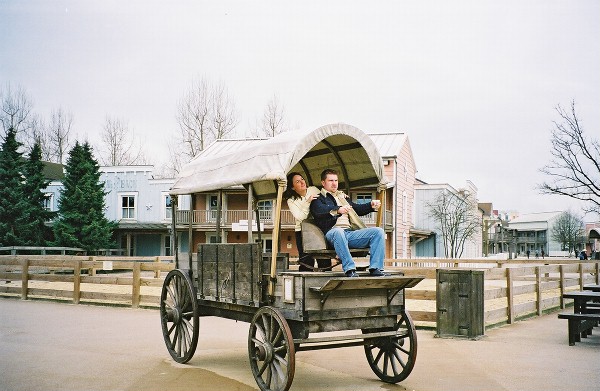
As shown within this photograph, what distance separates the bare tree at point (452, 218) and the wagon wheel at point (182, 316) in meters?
36.0

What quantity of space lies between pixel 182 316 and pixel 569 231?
101188 millimetres

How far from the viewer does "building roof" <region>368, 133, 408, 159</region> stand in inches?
1526

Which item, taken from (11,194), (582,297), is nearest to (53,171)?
(11,194)

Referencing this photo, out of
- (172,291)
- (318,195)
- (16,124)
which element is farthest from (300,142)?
(16,124)

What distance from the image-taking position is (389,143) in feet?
132

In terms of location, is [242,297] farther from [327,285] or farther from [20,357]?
[20,357]

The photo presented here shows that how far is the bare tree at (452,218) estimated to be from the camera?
4366cm

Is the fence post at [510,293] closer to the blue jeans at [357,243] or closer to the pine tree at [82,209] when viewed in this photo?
the blue jeans at [357,243]

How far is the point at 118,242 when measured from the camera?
44.5 meters

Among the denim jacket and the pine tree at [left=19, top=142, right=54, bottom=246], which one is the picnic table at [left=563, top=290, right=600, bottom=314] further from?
the pine tree at [left=19, top=142, right=54, bottom=246]

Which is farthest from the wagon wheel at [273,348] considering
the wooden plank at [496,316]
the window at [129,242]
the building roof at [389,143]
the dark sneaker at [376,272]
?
the window at [129,242]

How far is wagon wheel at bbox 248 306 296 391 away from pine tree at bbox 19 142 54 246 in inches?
1388

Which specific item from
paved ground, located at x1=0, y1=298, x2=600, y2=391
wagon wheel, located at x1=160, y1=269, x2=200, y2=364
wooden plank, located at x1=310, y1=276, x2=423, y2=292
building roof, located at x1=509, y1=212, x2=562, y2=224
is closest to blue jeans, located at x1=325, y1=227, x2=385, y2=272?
wooden plank, located at x1=310, y1=276, x2=423, y2=292

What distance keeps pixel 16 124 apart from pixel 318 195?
34533mm
